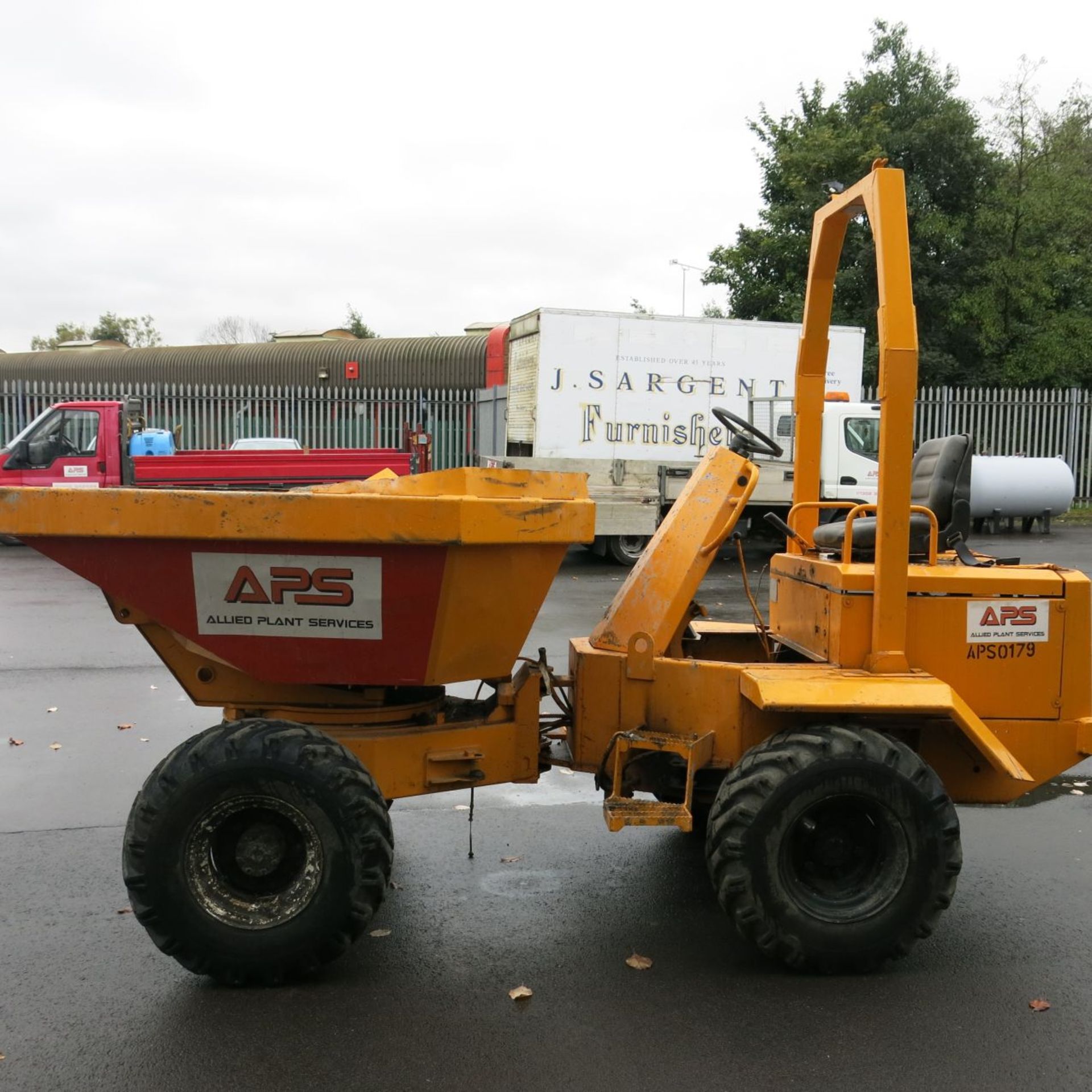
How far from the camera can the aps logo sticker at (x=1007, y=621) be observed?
4.12 m

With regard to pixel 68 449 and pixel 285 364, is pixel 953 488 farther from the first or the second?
pixel 285 364

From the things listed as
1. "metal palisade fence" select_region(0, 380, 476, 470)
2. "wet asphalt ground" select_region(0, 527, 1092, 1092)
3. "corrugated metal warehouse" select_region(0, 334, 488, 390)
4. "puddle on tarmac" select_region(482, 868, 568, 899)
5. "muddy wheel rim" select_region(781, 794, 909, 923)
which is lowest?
"wet asphalt ground" select_region(0, 527, 1092, 1092)

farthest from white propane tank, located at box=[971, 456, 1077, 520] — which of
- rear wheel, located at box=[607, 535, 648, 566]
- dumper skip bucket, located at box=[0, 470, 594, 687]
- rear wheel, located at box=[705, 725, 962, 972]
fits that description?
dumper skip bucket, located at box=[0, 470, 594, 687]

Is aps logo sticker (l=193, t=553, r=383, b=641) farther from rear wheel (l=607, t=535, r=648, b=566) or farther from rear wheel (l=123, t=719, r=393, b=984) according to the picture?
rear wheel (l=607, t=535, r=648, b=566)

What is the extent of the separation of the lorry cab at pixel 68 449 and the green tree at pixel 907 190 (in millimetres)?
16502

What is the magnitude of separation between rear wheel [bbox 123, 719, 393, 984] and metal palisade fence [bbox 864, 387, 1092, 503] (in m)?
20.6

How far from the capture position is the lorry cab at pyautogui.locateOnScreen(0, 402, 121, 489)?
1628cm

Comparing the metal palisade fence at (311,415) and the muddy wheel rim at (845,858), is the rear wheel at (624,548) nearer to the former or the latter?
the metal palisade fence at (311,415)

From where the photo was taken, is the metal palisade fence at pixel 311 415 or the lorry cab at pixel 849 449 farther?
the metal palisade fence at pixel 311 415

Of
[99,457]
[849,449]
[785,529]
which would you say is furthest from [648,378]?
[785,529]

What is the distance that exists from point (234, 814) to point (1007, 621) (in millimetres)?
2865

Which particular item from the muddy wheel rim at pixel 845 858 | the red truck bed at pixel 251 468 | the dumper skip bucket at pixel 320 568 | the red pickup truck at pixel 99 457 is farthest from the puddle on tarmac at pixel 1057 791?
the red pickup truck at pixel 99 457

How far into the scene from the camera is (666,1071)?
321 cm

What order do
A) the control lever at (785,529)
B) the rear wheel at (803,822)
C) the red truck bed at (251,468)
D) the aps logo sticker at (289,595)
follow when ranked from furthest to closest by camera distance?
the red truck bed at (251,468) < the control lever at (785,529) < the rear wheel at (803,822) < the aps logo sticker at (289,595)
